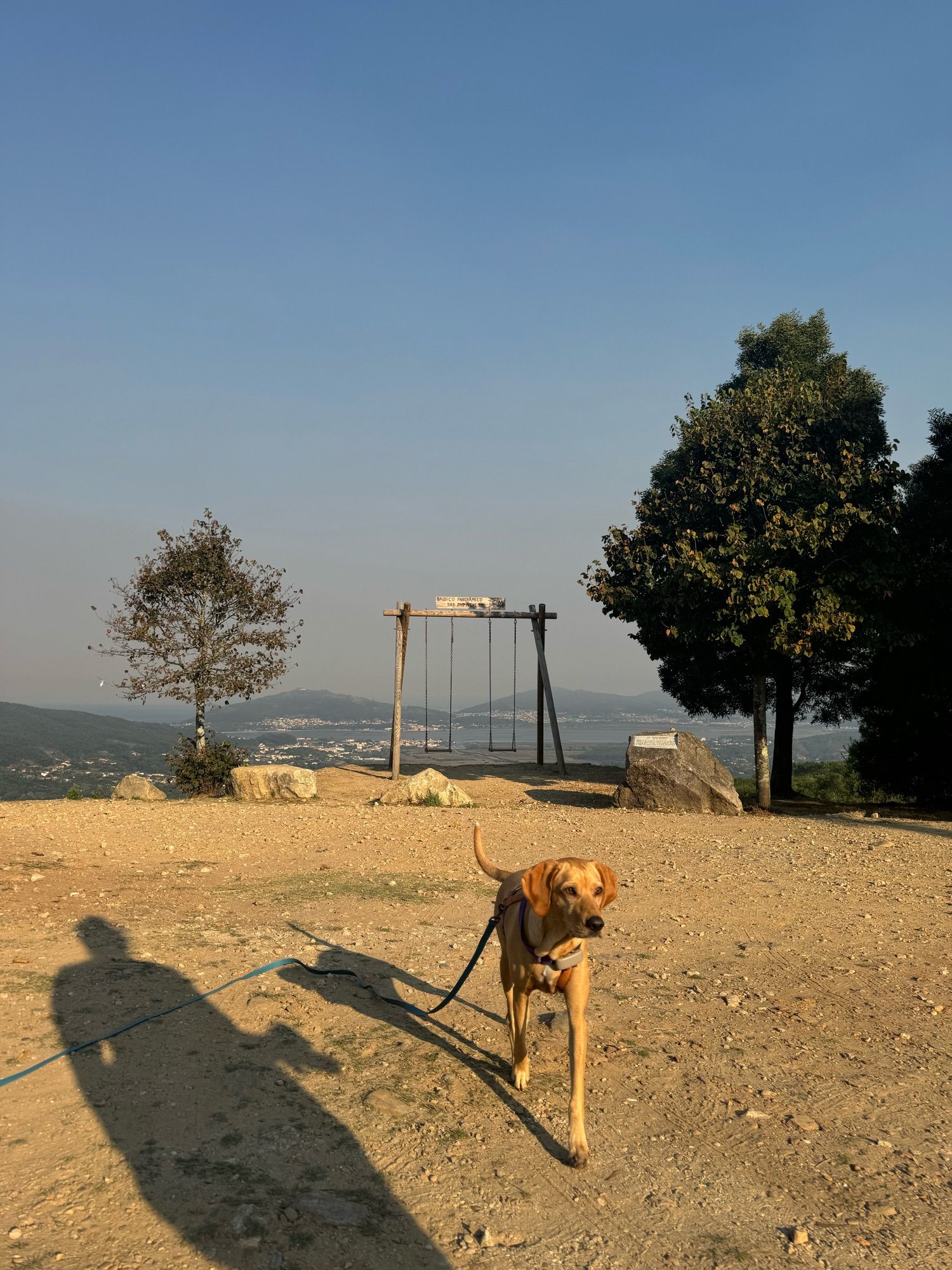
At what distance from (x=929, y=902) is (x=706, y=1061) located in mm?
5348

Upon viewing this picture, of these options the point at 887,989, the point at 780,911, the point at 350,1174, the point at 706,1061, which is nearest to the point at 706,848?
the point at 780,911

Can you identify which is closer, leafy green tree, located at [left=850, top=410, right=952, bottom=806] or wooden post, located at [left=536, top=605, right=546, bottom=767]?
leafy green tree, located at [left=850, top=410, right=952, bottom=806]

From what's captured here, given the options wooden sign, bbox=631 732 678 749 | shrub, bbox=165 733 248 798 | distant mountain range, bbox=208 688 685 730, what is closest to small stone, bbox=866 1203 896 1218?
wooden sign, bbox=631 732 678 749

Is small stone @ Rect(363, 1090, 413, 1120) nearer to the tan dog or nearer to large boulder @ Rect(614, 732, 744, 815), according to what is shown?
the tan dog

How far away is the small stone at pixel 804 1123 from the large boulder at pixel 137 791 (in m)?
15.3

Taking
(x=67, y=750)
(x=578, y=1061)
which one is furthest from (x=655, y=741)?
(x=67, y=750)

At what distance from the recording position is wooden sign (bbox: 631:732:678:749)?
1691cm

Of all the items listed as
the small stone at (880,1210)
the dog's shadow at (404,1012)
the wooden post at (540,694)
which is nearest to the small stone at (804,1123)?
the small stone at (880,1210)

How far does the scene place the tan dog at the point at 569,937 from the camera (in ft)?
13.8

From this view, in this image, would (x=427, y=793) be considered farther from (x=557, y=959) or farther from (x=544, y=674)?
(x=557, y=959)

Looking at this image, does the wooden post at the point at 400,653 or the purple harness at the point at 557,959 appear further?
the wooden post at the point at 400,653

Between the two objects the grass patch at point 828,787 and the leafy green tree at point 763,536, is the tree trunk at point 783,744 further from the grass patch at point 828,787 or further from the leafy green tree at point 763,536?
the leafy green tree at point 763,536

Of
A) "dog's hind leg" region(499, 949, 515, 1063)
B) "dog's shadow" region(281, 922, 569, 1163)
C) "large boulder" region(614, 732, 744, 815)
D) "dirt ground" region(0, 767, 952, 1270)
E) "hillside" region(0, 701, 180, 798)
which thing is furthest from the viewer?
"hillside" region(0, 701, 180, 798)

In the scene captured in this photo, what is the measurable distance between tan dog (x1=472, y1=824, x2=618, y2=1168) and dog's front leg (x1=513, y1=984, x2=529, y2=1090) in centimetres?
27
